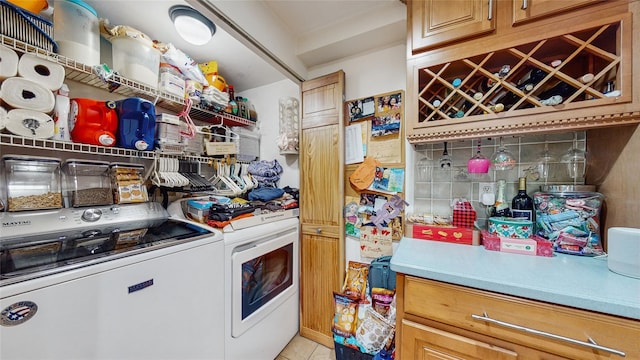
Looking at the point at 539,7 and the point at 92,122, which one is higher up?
the point at 539,7

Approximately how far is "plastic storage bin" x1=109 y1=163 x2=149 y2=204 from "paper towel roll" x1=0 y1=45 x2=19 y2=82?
0.52 meters

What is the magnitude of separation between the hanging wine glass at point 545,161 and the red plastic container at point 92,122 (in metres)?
2.27

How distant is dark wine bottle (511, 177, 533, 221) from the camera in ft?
3.64

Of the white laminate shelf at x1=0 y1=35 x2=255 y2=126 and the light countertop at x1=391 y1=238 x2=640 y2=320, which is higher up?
the white laminate shelf at x1=0 y1=35 x2=255 y2=126

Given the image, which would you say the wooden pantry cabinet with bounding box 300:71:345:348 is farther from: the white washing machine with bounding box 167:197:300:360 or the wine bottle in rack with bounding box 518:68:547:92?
the wine bottle in rack with bounding box 518:68:547:92

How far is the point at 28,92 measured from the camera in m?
0.88

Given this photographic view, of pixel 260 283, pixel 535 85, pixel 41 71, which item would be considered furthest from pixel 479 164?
pixel 41 71

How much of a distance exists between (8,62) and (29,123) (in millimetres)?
232

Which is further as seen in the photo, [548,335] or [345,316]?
[345,316]

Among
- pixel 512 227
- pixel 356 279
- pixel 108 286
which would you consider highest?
pixel 512 227

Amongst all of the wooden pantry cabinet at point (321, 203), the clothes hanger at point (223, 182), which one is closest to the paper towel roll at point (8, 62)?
the clothes hanger at point (223, 182)

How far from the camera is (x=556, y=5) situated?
0.88m

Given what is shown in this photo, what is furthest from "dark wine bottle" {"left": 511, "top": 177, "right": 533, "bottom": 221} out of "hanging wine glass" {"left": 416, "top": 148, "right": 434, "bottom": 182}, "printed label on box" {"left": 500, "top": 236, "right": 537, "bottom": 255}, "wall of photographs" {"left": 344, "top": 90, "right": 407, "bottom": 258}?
"wall of photographs" {"left": 344, "top": 90, "right": 407, "bottom": 258}

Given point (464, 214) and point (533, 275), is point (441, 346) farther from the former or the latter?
point (464, 214)
